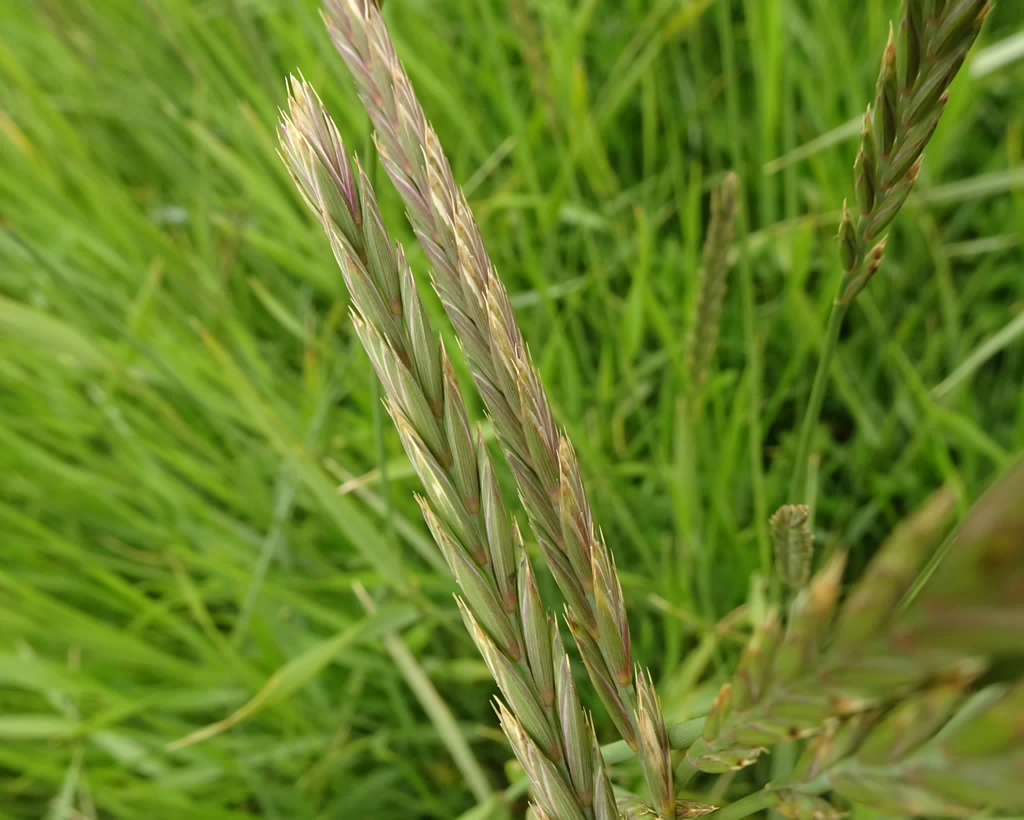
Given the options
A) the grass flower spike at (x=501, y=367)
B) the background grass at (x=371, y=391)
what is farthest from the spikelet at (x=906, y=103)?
the background grass at (x=371, y=391)

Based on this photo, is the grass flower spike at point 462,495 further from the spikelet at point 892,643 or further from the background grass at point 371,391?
the background grass at point 371,391

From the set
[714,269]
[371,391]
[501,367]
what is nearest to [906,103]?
[501,367]

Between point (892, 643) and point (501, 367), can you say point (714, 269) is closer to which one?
point (501, 367)

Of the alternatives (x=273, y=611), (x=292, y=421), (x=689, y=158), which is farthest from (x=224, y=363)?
(x=689, y=158)

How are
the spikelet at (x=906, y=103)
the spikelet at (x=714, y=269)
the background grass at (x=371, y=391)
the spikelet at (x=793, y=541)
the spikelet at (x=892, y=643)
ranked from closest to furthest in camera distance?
Answer: the spikelet at (x=892, y=643) → the spikelet at (x=906, y=103) → the spikelet at (x=793, y=541) → the spikelet at (x=714, y=269) → the background grass at (x=371, y=391)

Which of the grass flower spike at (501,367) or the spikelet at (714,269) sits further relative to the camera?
the spikelet at (714,269)

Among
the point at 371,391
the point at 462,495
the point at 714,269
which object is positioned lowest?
the point at 462,495

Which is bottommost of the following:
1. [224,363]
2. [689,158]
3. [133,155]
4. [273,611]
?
[273,611]

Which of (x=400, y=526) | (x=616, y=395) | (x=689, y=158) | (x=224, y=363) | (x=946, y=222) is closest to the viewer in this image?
(x=224, y=363)

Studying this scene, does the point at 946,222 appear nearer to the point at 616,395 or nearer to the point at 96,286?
the point at 616,395
